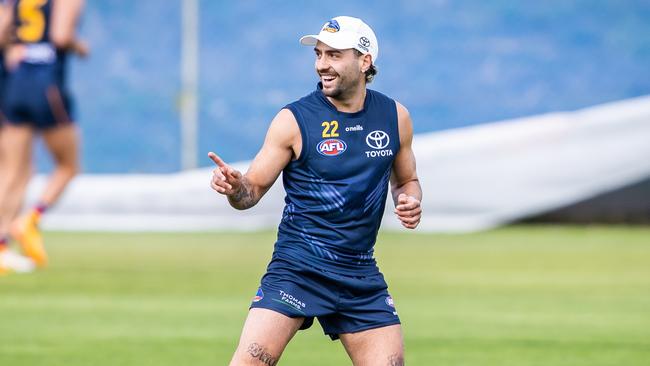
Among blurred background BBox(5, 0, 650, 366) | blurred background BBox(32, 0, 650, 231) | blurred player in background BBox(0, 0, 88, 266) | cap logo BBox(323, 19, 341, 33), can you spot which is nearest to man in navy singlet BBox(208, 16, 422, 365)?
cap logo BBox(323, 19, 341, 33)

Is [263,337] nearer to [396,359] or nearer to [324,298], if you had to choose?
[324,298]

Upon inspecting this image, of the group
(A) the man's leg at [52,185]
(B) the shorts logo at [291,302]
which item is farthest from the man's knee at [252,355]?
(A) the man's leg at [52,185]

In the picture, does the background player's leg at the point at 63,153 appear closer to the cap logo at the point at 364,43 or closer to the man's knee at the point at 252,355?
the cap logo at the point at 364,43

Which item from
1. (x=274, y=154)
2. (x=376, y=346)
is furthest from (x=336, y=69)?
(x=376, y=346)

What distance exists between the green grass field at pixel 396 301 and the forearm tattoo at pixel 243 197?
102 inches

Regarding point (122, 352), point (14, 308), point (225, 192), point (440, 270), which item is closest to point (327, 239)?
point (225, 192)

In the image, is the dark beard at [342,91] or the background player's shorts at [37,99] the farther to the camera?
the background player's shorts at [37,99]

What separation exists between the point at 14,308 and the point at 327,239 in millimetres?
5450

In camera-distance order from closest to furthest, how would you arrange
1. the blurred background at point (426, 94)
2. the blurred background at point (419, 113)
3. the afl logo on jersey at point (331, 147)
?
the afl logo on jersey at point (331, 147), the blurred background at point (419, 113), the blurred background at point (426, 94)

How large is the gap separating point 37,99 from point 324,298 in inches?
348

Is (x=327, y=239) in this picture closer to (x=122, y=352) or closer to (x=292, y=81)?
(x=122, y=352)

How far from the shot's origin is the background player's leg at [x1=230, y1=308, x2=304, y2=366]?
6270 millimetres

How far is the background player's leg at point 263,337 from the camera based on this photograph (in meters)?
6.27

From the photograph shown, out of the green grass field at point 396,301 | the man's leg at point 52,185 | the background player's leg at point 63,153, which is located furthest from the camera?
the background player's leg at point 63,153
